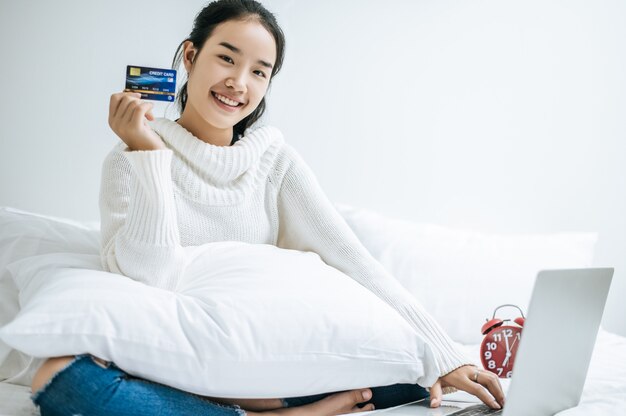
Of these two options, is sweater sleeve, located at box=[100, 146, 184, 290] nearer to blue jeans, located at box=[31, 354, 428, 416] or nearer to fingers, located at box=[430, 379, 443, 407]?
blue jeans, located at box=[31, 354, 428, 416]

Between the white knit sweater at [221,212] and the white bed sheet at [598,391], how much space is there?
22 cm

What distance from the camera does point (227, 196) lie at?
130cm

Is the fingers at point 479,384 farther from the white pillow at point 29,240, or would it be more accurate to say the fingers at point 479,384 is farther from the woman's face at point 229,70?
the white pillow at point 29,240

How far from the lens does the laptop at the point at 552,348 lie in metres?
0.86

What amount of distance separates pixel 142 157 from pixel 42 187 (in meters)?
0.75

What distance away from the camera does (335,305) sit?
1.02 meters

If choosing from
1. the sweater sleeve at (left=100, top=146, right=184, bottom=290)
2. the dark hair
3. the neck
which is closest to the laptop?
the sweater sleeve at (left=100, top=146, right=184, bottom=290)

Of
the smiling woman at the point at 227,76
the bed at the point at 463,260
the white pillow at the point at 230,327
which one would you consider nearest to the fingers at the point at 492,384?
the white pillow at the point at 230,327

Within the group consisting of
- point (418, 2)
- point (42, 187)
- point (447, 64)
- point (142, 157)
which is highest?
point (418, 2)

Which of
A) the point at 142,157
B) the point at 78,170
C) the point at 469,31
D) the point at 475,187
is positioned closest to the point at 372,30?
the point at 469,31

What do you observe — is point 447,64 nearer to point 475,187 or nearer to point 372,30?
point 372,30

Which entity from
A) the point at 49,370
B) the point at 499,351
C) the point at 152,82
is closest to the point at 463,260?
the point at 499,351

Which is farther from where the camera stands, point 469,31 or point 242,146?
point 469,31

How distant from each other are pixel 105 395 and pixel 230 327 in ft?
0.61
